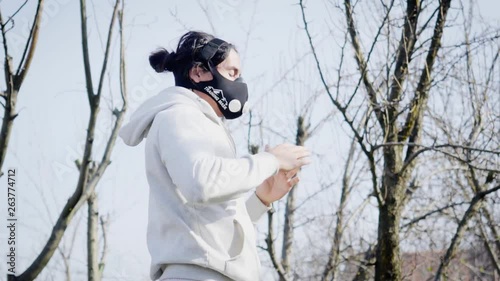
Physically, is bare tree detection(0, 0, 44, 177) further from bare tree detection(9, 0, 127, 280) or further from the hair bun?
the hair bun

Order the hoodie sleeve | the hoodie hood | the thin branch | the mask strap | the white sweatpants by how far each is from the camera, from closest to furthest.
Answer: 1. the hoodie sleeve
2. the white sweatpants
3. the hoodie hood
4. the mask strap
5. the thin branch

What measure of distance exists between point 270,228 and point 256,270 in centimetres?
396

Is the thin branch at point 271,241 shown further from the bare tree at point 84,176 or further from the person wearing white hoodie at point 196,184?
the person wearing white hoodie at point 196,184

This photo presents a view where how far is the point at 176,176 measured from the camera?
206 centimetres

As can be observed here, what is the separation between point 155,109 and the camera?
7.46 feet

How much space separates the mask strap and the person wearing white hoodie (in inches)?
6.6

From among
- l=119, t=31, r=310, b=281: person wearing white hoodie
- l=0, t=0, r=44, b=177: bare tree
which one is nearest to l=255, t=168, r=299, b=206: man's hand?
l=119, t=31, r=310, b=281: person wearing white hoodie

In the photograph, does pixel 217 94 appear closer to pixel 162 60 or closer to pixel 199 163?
pixel 162 60

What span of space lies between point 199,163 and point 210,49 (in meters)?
0.61

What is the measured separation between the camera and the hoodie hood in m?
2.28

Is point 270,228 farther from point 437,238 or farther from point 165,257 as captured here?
point 437,238

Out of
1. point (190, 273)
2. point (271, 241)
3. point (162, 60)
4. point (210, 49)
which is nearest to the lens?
point (190, 273)

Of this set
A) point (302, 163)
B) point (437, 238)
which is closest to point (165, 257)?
point (302, 163)

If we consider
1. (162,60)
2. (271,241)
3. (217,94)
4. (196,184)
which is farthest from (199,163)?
(271,241)
